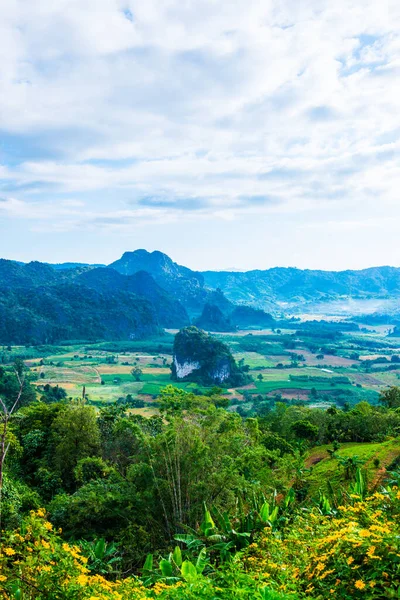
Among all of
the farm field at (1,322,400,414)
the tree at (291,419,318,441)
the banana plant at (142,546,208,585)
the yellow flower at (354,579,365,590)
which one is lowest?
the farm field at (1,322,400,414)

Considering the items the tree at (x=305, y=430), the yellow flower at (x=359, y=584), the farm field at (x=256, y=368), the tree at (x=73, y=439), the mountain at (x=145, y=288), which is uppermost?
the mountain at (x=145, y=288)

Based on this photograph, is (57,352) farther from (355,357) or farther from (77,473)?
(77,473)

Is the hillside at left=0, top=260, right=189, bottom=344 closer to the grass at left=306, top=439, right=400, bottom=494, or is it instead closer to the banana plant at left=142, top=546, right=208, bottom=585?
the grass at left=306, top=439, right=400, bottom=494

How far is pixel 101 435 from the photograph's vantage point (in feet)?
63.7

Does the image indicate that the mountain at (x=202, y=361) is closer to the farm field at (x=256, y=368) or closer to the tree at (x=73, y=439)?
the farm field at (x=256, y=368)

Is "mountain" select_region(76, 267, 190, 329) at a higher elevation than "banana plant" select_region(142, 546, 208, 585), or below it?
higher

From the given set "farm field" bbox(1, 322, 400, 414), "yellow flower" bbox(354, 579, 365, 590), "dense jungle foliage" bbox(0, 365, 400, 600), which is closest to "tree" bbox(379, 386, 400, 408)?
"dense jungle foliage" bbox(0, 365, 400, 600)

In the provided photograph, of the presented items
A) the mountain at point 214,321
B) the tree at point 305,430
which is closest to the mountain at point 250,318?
the mountain at point 214,321

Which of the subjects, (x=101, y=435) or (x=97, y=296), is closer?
(x=101, y=435)

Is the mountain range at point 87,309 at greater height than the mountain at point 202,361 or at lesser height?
greater

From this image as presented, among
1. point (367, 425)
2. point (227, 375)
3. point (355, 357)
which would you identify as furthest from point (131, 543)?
point (355, 357)

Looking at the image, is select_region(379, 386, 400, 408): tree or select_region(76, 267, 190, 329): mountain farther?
select_region(76, 267, 190, 329): mountain

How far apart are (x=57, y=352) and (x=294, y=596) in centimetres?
9989

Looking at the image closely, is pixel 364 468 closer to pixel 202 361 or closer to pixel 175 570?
pixel 175 570
